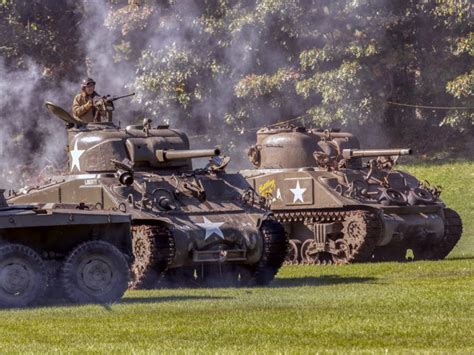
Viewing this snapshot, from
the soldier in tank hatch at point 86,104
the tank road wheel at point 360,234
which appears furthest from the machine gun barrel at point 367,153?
the soldier in tank hatch at point 86,104

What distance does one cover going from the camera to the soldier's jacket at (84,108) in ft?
102

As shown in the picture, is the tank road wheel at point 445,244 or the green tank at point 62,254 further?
the tank road wheel at point 445,244

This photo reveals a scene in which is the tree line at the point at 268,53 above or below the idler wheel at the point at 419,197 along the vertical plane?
above

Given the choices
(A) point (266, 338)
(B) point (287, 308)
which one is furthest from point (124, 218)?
(A) point (266, 338)

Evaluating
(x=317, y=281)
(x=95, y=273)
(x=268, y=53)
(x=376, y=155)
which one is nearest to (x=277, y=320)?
(x=95, y=273)

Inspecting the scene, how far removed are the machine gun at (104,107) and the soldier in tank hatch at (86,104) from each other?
0.27ft

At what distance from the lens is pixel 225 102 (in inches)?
1940

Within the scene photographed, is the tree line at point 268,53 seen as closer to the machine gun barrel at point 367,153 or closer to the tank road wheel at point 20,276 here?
the machine gun barrel at point 367,153

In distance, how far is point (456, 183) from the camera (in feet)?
155

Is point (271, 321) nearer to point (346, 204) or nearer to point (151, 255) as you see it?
point (151, 255)

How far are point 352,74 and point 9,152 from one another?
10059 millimetres

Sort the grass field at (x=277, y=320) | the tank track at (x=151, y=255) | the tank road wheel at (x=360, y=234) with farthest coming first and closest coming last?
the tank road wheel at (x=360, y=234)
the tank track at (x=151, y=255)
the grass field at (x=277, y=320)

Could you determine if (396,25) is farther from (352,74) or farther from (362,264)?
(362,264)

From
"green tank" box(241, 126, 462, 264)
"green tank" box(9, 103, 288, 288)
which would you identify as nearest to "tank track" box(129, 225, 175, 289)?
"green tank" box(9, 103, 288, 288)
